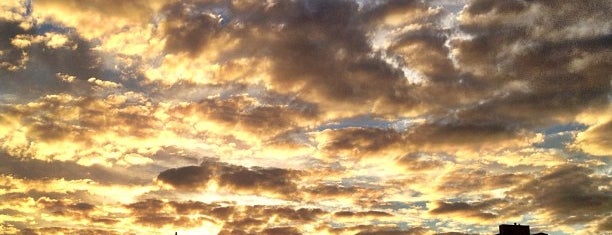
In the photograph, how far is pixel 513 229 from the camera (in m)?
77.1

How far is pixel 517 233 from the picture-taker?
76750mm

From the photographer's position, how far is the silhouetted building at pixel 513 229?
76688mm

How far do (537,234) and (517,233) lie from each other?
5.56 m

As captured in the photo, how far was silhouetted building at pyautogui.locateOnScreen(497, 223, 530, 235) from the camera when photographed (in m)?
76.7

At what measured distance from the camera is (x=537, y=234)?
80.6 m
